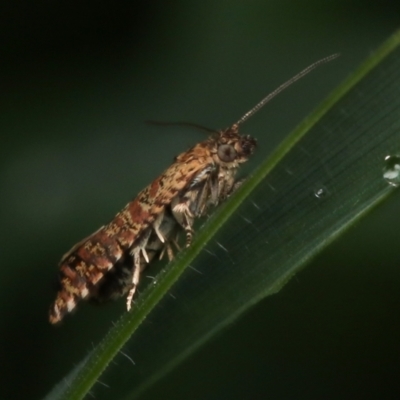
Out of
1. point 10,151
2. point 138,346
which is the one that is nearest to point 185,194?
point 10,151

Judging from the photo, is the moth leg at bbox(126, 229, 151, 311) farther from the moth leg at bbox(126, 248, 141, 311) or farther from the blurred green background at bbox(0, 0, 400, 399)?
A: the blurred green background at bbox(0, 0, 400, 399)

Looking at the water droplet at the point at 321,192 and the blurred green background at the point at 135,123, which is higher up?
the water droplet at the point at 321,192

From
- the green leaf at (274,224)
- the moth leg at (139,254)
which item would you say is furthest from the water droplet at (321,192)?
the moth leg at (139,254)

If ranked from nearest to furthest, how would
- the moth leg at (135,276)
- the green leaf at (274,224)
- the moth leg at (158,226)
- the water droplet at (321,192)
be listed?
the green leaf at (274,224) < the water droplet at (321,192) < the moth leg at (135,276) < the moth leg at (158,226)

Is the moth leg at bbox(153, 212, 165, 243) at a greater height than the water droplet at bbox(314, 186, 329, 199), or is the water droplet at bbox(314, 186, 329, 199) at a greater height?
the water droplet at bbox(314, 186, 329, 199)

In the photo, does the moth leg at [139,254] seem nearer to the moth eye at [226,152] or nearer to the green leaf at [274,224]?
the moth eye at [226,152]

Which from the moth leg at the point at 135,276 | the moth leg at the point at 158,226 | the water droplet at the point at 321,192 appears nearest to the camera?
the water droplet at the point at 321,192

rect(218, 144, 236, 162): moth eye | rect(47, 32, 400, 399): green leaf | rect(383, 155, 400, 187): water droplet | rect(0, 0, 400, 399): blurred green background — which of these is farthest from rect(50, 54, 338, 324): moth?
rect(383, 155, 400, 187): water droplet
